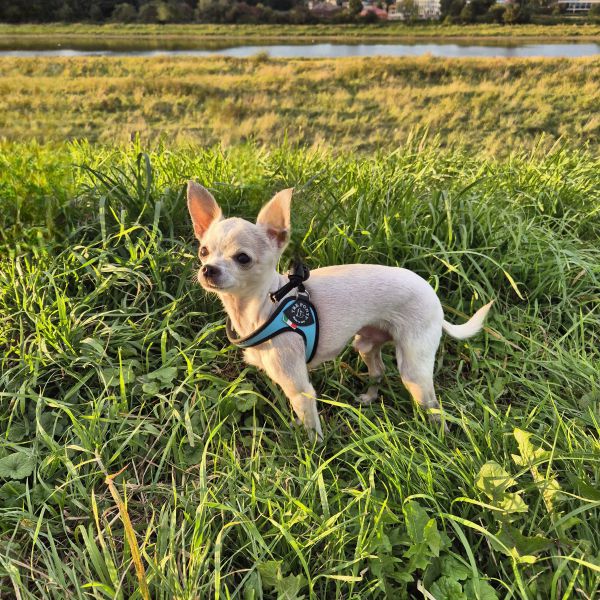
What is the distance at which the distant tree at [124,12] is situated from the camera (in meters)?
15.1

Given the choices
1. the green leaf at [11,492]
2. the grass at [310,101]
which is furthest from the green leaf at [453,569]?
the grass at [310,101]

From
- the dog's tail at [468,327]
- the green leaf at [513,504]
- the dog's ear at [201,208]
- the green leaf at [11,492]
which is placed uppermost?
the dog's ear at [201,208]

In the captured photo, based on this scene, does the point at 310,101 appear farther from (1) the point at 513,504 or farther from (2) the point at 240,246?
(1) the point at 513,504

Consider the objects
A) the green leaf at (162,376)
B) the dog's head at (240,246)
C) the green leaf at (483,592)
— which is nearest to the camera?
the green leaf at (483,592)

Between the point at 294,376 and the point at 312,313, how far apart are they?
0.32 m

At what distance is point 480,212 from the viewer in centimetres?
350

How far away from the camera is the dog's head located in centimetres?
177

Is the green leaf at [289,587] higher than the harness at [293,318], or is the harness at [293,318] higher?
the harness at [293,318]

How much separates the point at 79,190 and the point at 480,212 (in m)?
3.33

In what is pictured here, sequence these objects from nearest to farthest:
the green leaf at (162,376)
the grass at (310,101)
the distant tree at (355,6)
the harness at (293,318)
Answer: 1. the harness at (293,318)
2. the green leaf at (162,376)
3. the grass at (310,101)
4. the distant tree at (355,6)

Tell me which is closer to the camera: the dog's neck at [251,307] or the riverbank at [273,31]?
the dog's neck at [251,307]

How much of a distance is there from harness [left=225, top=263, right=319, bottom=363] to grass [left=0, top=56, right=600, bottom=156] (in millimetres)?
3396

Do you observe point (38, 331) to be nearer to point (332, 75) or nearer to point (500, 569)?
point (500, 569)

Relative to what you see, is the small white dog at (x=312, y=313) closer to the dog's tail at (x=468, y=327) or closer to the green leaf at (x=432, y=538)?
the dog's tail at (x=468, y=327)
